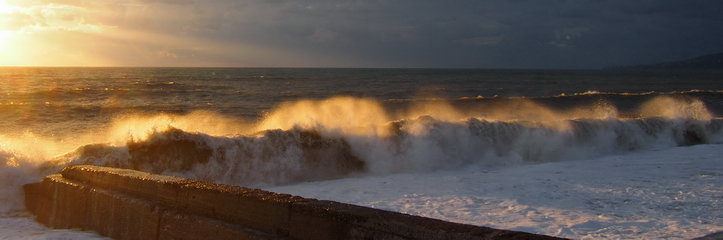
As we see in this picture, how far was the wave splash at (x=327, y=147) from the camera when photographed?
9.09 meters

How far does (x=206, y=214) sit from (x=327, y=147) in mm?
6900

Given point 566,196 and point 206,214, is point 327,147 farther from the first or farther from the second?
point 206,214

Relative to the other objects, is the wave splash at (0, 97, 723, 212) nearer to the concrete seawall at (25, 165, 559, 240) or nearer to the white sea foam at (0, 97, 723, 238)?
the white sea foam at (0, 97, 723, 238)

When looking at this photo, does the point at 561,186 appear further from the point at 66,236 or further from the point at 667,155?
the point at 66,236

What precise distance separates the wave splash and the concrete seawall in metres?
2.00

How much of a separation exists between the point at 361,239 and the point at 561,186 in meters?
5.88

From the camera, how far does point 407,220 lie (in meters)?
3.64

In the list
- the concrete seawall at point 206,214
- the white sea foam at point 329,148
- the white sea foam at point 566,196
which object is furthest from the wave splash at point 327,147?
the concrete seawall at point 206,214

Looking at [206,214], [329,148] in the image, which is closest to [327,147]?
[329,148]

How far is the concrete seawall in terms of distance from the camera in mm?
3641

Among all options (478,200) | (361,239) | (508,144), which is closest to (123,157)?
(478,200)

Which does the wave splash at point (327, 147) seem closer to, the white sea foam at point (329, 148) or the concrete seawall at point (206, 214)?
the white sea foam at point (329, 148)

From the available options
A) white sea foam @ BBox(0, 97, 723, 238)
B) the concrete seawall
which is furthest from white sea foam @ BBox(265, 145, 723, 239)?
the concrete seawall

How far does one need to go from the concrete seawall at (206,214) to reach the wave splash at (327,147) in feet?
6.55
